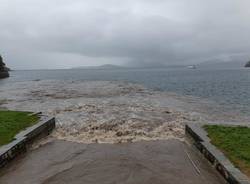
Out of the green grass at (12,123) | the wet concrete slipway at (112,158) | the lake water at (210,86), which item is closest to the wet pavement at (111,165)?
the wet concrete slipway at (112,158)

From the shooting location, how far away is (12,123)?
38.5ft

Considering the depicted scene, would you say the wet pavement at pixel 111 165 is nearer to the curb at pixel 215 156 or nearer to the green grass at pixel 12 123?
the curb at pixel 215 156

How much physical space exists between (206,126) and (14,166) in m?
7.66

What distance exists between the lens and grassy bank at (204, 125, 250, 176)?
7226mm

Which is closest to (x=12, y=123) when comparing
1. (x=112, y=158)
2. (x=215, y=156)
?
(x=112, y=158)

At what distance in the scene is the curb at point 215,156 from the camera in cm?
627

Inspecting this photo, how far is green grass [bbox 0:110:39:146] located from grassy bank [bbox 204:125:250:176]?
740 centimetres

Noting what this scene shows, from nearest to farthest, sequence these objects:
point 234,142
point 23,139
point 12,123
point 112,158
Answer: point 112,158
point 234,142
point 23,139
point 12,123

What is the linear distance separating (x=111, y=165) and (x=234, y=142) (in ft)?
13.9

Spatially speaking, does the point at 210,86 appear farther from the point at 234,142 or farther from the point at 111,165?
the point at 111,165

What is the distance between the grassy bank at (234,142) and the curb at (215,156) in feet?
0.67

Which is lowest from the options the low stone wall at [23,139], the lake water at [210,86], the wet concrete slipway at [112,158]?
the lake water at [210,86]

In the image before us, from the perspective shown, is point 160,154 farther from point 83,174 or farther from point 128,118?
point 128,118

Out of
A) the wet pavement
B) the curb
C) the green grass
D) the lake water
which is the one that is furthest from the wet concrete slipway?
the lake water
